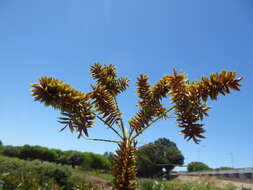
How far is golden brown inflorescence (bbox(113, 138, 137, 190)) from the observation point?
1.43m

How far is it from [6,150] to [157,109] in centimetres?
6098

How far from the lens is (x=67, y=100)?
1.31 meters

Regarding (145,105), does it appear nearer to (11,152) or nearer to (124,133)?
(124,133)

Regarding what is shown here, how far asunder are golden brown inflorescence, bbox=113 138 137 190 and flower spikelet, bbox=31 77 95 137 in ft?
1.29

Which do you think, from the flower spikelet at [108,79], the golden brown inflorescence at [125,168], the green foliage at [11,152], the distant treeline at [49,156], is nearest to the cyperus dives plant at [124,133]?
the golden brown inflorescence at [125,168]

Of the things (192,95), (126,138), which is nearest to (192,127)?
(192,95)

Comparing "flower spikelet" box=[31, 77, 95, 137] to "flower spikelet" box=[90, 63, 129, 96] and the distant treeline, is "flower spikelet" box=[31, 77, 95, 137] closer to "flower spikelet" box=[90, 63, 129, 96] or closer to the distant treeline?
Result: "flower spikelet" box=[90, 63, 129, 96]

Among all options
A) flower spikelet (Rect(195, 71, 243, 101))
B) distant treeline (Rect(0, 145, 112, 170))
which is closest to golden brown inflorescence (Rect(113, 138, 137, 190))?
flower spikelet (Rect(195, 71, 243, 101))

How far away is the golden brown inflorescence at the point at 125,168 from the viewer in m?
1.43

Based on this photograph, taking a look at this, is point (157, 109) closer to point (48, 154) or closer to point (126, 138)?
point (126, 138)

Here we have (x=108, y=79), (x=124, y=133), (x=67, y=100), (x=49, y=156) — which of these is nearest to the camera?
(x=67, y=100)

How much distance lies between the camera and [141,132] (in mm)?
1730

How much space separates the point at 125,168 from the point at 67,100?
2.41ft

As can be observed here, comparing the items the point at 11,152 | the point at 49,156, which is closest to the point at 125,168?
the point at 11,152
